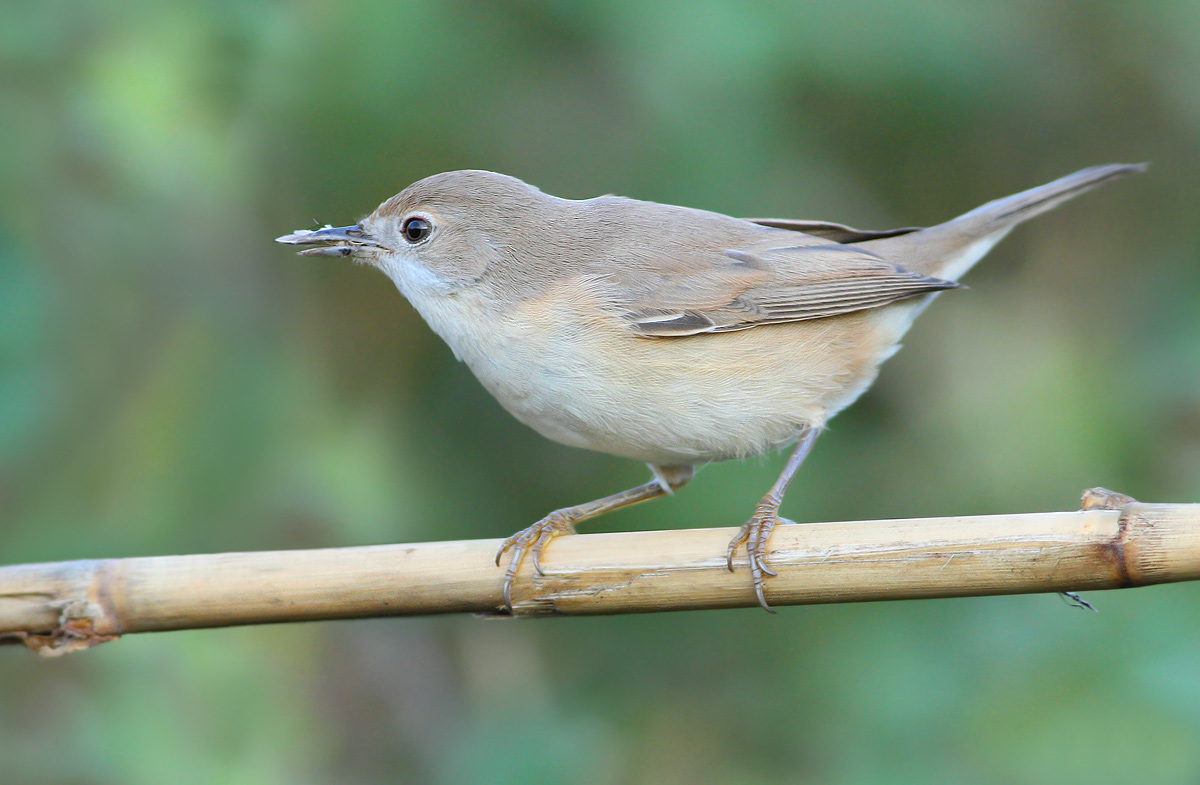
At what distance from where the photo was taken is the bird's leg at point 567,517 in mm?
2632

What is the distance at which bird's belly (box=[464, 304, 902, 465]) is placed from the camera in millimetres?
2930

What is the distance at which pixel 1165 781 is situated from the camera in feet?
9.36

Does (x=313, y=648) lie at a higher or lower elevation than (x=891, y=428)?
lower

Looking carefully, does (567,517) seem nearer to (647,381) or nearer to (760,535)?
(647,381)

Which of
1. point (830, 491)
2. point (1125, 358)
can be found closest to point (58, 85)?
point (830, 491)

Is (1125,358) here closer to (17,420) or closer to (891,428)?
(891,428)

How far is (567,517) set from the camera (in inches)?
127

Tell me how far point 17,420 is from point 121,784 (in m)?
1.23

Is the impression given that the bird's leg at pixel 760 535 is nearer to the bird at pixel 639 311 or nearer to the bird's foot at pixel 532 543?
the bird at pixel 639 311

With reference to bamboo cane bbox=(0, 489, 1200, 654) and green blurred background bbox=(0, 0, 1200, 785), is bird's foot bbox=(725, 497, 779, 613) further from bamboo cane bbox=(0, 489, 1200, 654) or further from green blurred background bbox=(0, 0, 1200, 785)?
green blurred background bbox=(0, 0, 1200, 785)

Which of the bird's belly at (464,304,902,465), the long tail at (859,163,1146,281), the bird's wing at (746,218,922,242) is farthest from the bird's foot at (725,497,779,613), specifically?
the long tail at (859,163,1146,281)

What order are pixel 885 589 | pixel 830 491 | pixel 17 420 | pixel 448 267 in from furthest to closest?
pixel 830 491
pixel 17 420
pixel 448 267
pixel 885 589

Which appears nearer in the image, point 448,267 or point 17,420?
point 448,267

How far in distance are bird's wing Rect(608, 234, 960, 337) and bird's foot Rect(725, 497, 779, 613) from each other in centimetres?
61
